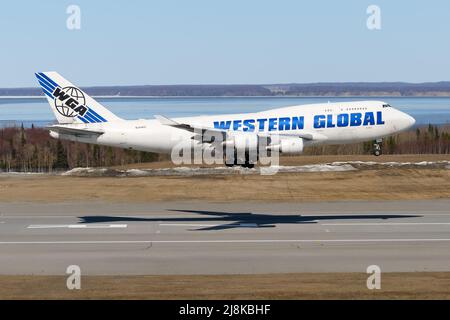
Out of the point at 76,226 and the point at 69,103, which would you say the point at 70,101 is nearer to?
the point at 69,103

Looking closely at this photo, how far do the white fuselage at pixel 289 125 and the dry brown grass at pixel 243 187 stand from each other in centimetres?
474

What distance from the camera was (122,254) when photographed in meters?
41.3

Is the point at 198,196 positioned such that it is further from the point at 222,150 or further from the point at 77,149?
the point at 77,149

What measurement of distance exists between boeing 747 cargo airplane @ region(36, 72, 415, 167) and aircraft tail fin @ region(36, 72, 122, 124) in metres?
0.08

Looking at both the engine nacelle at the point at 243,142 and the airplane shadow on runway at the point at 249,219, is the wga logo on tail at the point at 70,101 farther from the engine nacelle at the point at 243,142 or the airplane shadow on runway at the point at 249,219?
the airplane shadow on runway at the point at 249,219

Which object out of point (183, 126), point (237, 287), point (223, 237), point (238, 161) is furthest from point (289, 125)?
point (237, 287)

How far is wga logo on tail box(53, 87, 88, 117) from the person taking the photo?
66.6 metres

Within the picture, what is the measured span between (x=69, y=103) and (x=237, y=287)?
124 ft

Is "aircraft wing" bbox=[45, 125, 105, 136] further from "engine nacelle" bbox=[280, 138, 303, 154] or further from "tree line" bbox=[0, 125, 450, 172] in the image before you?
"tree line" bbox=[0, 125, 450, 172]

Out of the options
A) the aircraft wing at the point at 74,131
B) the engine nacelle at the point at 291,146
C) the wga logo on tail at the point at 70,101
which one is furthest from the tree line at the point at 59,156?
the engine nacelle at the point at 291,146

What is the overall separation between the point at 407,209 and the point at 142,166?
4341 centimetres

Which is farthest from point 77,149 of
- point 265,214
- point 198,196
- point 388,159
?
point 265,214

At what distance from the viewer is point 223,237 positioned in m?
46.2

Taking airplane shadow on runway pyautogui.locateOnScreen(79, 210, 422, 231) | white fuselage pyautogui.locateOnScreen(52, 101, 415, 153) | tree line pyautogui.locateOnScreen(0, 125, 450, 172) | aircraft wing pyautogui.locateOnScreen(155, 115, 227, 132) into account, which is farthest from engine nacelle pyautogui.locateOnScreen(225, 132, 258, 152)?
tree line pyautogui.locateOnScreen(0, 125, 450, 172)
